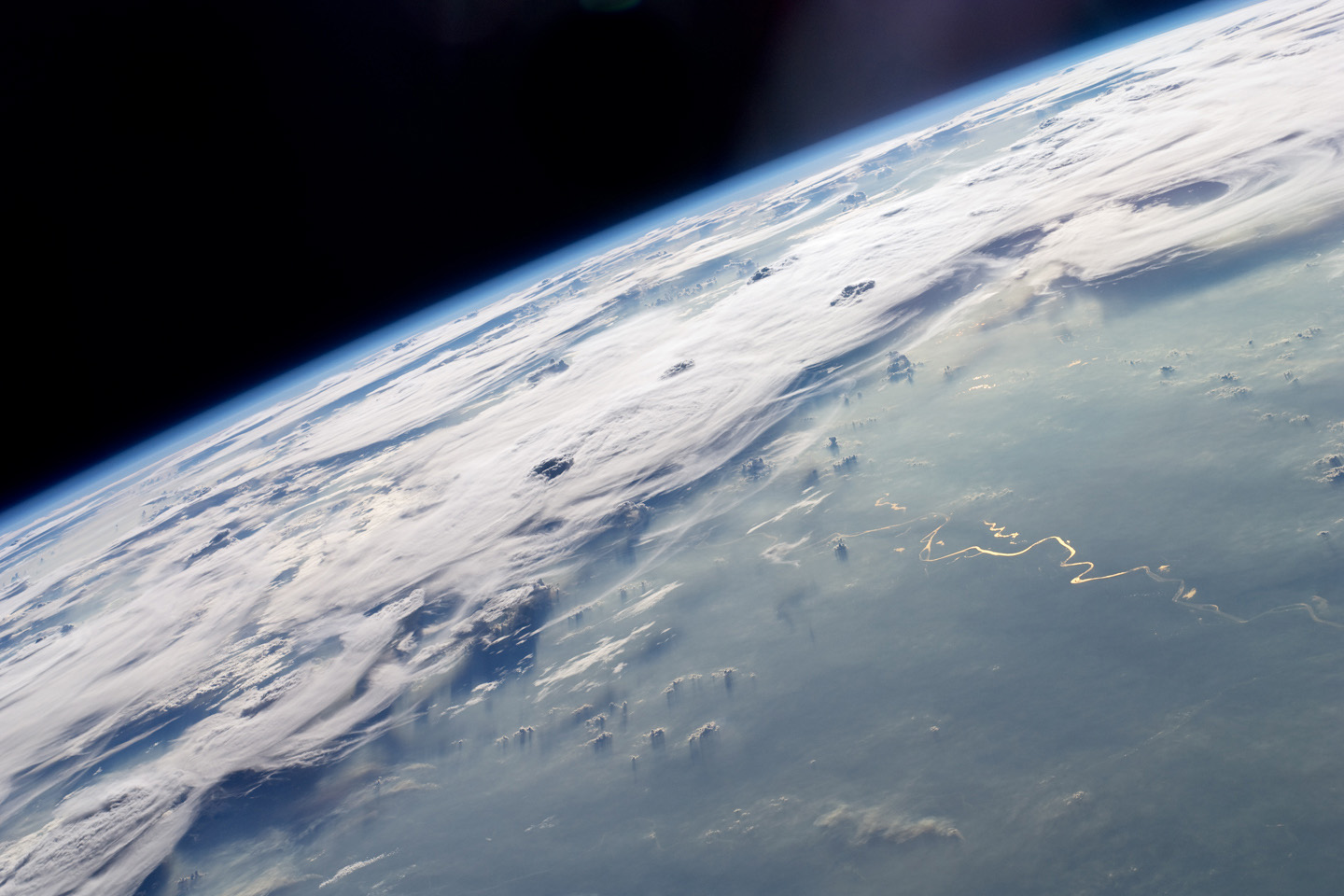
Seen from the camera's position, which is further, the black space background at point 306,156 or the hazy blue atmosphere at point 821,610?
the hazy blue atmosphere at point 821,610

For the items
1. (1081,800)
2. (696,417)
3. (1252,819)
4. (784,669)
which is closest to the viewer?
(1252,819)

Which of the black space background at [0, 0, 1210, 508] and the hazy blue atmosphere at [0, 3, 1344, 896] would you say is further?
the hazy blue atmosphere at [0, 3, 1344, 896]

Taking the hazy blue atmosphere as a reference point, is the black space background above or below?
above

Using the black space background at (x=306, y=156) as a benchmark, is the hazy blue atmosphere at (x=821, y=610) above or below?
below

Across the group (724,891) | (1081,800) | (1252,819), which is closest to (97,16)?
(724,891)

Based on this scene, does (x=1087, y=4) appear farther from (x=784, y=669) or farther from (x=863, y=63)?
(x=784, y=669)
